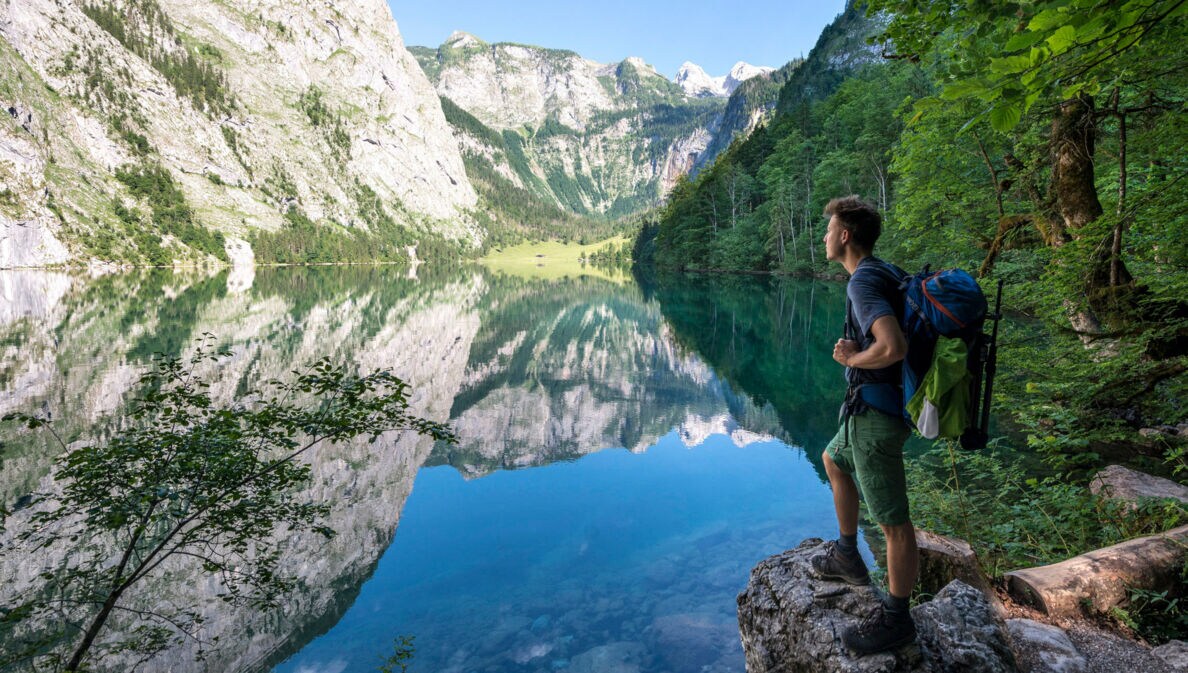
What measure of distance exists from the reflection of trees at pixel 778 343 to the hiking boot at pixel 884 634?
398 inches

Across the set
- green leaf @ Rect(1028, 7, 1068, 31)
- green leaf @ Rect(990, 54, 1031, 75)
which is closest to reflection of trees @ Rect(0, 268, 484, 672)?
green leaf @ Rect(990, 54, 1031, 75)

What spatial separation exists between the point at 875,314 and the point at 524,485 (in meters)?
10.9

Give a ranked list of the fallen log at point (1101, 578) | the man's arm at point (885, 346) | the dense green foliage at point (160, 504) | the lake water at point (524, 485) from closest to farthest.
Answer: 1. the man's arm at point (885, 346)
2. the fallen log at point (1101, 578)
3. the dense green foliage at point (160, 504)
4. the lake water at point (524, 485)

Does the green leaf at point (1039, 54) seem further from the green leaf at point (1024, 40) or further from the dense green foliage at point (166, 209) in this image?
the dense green foliage at point (166, 209)

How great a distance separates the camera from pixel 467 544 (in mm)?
10281

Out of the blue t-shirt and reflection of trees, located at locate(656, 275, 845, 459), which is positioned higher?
the blue t-shirt

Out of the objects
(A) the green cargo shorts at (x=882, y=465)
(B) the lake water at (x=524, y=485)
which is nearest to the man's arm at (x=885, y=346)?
(A) the green cargo shorts at (x=882, y=465)

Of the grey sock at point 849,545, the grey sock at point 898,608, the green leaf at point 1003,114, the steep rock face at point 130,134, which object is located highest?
the steep rock face at point 130,134

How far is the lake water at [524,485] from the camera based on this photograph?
23.8ft

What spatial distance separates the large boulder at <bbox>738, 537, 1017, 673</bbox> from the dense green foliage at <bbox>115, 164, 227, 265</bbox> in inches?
6338

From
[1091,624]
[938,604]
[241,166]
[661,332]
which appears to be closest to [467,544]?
[938,604]

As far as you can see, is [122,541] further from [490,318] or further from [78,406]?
[490,318]

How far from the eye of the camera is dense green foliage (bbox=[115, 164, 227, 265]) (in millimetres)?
131875

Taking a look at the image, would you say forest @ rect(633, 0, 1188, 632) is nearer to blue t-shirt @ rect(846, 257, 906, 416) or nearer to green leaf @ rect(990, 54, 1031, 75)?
green leaf @ rect(990, 54, 1031, 75)
